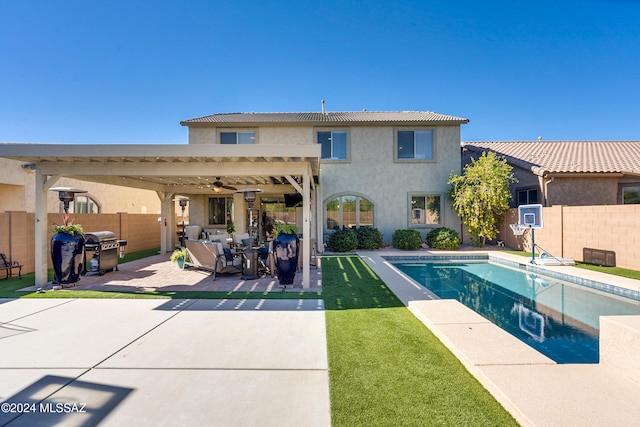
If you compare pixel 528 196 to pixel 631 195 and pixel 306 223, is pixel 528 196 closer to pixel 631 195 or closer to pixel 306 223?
pixel 631 195

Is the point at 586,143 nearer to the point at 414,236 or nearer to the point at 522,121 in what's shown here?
the point at 522,121

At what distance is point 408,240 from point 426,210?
100 inches

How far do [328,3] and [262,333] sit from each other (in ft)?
47.2

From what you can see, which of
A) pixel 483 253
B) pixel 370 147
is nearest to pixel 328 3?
pixel 370 147

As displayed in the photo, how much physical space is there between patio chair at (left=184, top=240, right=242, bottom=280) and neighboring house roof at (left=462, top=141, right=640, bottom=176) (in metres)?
14.1

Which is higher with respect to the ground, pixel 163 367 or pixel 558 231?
pixel 558 231

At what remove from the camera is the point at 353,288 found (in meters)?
7.75

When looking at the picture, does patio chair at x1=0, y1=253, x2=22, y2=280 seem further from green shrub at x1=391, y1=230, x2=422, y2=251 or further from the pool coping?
green shrub at x1=391, y1=230, x2=422, y2=251

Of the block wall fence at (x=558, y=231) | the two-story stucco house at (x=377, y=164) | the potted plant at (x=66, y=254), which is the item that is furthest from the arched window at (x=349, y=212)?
the potted plant at (x=66, y=254)

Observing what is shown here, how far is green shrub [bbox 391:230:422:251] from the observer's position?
15.1m

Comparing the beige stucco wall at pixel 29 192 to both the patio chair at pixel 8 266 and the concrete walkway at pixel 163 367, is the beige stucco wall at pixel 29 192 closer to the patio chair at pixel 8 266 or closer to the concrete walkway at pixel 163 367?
the patio chair at pixel 8 266

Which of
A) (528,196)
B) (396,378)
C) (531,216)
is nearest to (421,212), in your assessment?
(528,196)

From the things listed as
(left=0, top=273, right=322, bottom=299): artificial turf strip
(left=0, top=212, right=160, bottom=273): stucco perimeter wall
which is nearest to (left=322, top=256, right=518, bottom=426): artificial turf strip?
(left=0, top=273, right=322, bottom=299): artificial turf strip

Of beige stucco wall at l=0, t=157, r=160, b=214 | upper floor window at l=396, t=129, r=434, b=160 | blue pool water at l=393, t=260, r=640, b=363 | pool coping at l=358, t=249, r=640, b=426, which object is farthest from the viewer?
upper floor window at l=396, t=129, r=434, b=160
